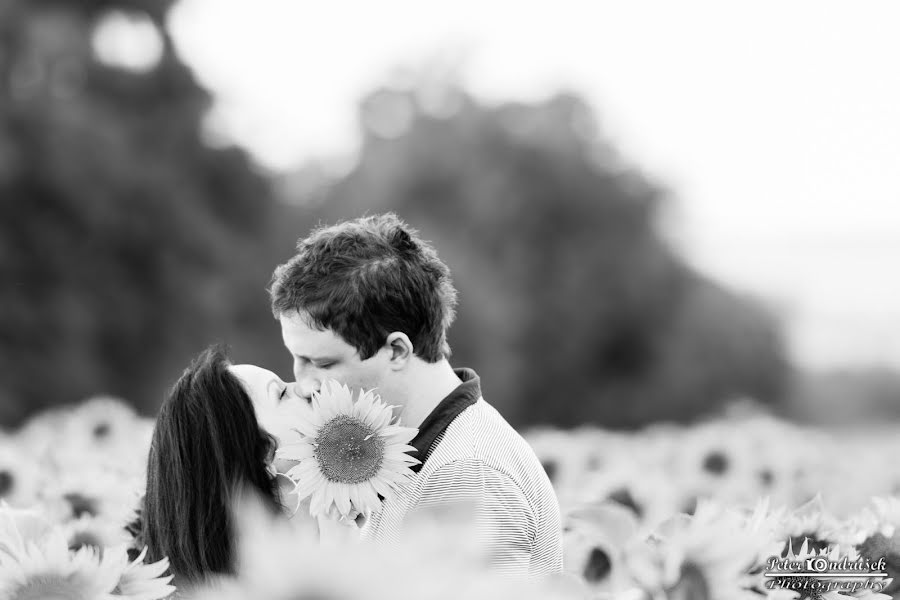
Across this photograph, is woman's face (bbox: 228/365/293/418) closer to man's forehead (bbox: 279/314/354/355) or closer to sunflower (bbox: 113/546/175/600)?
man's forehead (bbox: 279/314/354/355)

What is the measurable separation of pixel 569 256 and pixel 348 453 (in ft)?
66.4

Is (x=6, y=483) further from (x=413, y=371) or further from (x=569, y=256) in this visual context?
(x=569, y=256)

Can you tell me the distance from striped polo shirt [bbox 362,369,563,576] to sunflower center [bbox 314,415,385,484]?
0.13 metres

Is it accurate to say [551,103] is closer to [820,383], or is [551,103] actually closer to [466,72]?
[466,72]

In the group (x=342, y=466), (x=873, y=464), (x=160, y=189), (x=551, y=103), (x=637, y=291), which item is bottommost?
(x=342, y=466)

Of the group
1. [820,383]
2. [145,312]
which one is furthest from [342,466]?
[820,383]

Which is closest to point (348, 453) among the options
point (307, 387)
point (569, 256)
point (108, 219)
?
point (307, 387)

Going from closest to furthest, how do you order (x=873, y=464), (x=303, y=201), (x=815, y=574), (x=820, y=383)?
1. (x=815, y=574)
2. (x=873, y=464)
3. (x=303, y=201)
4. (x=820, y=383)

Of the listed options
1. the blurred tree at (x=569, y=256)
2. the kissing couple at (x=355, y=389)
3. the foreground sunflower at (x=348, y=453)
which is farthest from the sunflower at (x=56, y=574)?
the blurred tree at (x=569, y=256)

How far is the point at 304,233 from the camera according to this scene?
57.0ft

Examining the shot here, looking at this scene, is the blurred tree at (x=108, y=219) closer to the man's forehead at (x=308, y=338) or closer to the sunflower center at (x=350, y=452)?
the man's forehead at (x=308, y=338)

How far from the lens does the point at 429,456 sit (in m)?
2.45

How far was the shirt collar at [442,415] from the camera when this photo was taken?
249 cm

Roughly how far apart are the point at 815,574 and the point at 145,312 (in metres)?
13.6
